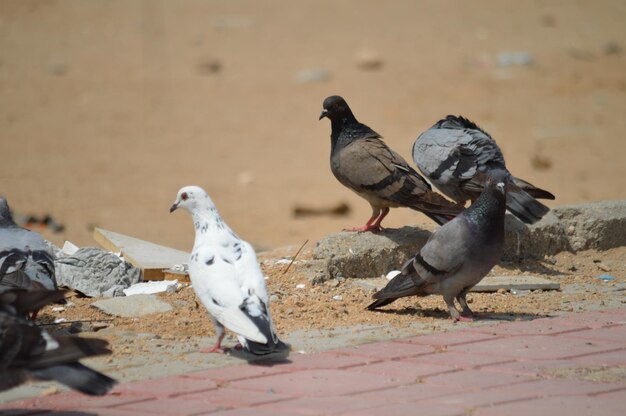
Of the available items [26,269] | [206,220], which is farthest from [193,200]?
[26,269]

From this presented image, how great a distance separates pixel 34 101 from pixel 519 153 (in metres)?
7.62

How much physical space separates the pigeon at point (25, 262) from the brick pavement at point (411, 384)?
4.15 feet

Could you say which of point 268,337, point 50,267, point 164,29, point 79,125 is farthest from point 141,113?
point 268,337

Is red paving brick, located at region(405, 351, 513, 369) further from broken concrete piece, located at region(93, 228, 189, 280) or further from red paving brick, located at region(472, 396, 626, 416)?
broken concrete piece, located at region(93, 228, 189, 280)

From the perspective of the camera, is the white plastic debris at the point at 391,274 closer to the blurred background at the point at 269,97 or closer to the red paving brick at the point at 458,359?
the red paving brick at the point at 458,359

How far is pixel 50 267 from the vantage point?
565 cm

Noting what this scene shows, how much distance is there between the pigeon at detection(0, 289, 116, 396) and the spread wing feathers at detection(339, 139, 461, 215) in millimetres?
3616

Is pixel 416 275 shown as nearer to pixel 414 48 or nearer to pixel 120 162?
pixel 120 162

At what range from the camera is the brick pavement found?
4.02m

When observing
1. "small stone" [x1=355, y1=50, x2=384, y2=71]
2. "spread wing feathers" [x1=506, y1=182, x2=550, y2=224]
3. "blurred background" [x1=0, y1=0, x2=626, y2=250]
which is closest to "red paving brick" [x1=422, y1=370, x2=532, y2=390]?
"spread wing feathers" [x1=506, y1=182, x2=550, y2=224]

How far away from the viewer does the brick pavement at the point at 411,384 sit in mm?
4016

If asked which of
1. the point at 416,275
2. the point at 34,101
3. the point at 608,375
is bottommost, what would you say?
the point at 608,375

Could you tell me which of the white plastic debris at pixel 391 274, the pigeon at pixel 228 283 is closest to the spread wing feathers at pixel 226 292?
the pigeon at pixel 228 283

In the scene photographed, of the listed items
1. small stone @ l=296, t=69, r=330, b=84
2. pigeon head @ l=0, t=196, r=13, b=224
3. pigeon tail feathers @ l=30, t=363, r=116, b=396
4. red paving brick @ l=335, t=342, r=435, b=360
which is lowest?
red paving brick @ l=335, t=342, r=435, b=360
